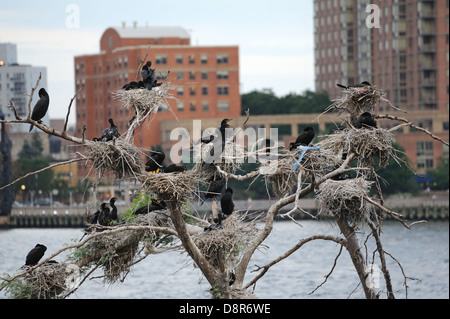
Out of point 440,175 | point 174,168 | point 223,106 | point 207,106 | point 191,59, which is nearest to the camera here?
point 174,168

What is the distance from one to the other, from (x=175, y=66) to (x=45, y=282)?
11333cm

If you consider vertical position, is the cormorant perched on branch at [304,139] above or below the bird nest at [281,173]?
above

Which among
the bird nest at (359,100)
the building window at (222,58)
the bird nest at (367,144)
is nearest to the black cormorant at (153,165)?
the bird nest at (367,144)

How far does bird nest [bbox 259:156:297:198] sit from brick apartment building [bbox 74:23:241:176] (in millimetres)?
112582

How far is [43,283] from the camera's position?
14383 mm

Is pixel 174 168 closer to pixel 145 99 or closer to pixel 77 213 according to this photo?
pixel 145 99

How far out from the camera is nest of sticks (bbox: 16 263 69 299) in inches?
565

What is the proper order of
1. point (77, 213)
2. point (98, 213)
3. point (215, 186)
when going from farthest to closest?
1. point (77, 213)
2. point (98, 213)
3. point (215, 186)

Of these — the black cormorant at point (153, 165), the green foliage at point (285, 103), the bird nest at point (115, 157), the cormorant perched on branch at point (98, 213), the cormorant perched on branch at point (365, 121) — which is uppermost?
the cormorant perched on branch at point (365, 121)

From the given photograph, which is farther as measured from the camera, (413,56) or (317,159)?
(413,56)

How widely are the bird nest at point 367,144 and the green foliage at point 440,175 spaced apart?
105 metres

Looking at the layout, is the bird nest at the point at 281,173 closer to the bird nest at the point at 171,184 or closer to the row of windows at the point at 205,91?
the bird nest at the point at 171,184

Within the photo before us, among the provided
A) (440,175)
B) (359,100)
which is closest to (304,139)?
(359,100)

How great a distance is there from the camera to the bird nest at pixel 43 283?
47.1 ft
